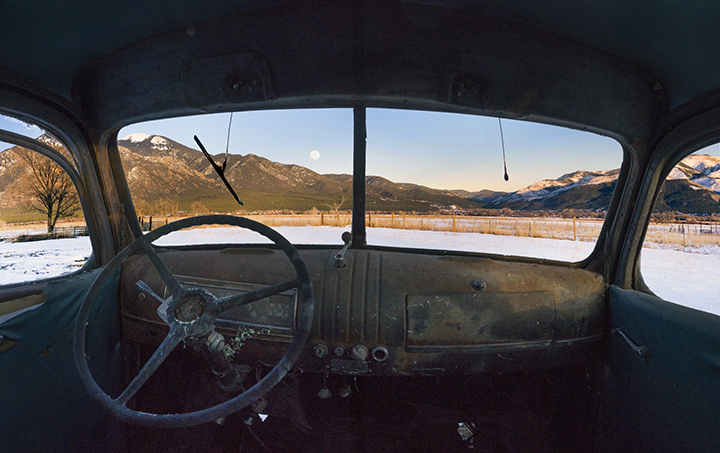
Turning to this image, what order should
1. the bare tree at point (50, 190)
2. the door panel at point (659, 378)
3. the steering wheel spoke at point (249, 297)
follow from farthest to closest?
the bare tree at point (50, 190) → the steering wheel spoke at point (249, 297) → the door panel at point (659, 378)

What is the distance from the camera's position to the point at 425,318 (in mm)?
1659

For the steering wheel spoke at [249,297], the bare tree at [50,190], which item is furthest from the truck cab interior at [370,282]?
the bare tree at [50,190]

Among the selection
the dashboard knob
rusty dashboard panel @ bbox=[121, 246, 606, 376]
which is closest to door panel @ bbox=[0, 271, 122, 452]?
rusty dashboard panel @ bbox=[121, 246, 606, 376]

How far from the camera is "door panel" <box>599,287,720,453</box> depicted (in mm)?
1226

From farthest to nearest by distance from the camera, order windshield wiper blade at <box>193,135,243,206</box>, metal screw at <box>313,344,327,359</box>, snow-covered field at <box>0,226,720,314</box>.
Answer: windshield wiper blade at <box>193,135,243,206</box> < snow-covered field at <box>0,226,720,314</box> < metal screw at <box>313,344,327,359</box>

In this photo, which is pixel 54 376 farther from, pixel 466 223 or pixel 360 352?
pixel 466 223

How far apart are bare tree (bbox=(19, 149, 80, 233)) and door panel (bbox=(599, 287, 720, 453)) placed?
3.77 m

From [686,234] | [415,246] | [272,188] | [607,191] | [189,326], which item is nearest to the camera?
[189,326]

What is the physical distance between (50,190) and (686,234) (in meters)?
4.49

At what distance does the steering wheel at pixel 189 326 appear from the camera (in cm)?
125

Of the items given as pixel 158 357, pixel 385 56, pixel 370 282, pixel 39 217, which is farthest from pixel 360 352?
pixel 39 217

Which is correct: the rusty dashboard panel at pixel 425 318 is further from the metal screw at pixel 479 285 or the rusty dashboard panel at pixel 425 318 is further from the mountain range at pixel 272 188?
the mountain range at pixel 272 188

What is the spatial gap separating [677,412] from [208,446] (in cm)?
253

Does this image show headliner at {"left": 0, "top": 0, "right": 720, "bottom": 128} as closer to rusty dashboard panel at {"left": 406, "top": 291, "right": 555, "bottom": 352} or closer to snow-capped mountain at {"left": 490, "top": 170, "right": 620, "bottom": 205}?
snow-capped mountain at {"left": 490, "top": 170, "right": 620, "bottom": 205}
